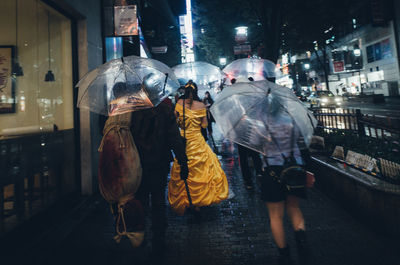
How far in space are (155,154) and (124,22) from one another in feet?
15.0

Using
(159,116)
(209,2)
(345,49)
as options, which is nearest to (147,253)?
(159,116)

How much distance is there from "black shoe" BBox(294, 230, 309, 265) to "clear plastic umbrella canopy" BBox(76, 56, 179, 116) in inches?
94.1

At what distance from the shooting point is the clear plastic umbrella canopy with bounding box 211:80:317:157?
2497 millimetres

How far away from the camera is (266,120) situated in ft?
8.33

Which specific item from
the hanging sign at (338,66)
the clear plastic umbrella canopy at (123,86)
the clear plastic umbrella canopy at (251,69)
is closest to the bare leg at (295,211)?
the clear plastic umbrella canopy at (123,86)

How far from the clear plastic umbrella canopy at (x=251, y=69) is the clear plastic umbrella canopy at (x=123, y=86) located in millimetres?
4565

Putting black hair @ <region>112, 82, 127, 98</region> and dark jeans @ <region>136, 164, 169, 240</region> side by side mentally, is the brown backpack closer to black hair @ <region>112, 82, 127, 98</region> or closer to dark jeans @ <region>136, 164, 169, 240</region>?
dark jeans @ <region>136, 164, 169, 240</region>

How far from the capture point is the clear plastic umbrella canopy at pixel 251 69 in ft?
24.5

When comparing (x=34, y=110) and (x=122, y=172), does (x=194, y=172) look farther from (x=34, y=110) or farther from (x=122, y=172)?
(x=34, y=110)

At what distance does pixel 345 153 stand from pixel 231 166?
315cm

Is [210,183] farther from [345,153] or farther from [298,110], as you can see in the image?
[345,153]

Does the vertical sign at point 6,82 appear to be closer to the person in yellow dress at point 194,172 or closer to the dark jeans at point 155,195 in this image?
the dark jeans at point 155,195

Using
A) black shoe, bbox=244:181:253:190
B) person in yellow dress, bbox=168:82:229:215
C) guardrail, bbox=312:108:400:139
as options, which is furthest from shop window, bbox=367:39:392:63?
person in yellow dress, bbox=168:82:229:215

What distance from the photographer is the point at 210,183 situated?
163 inches
